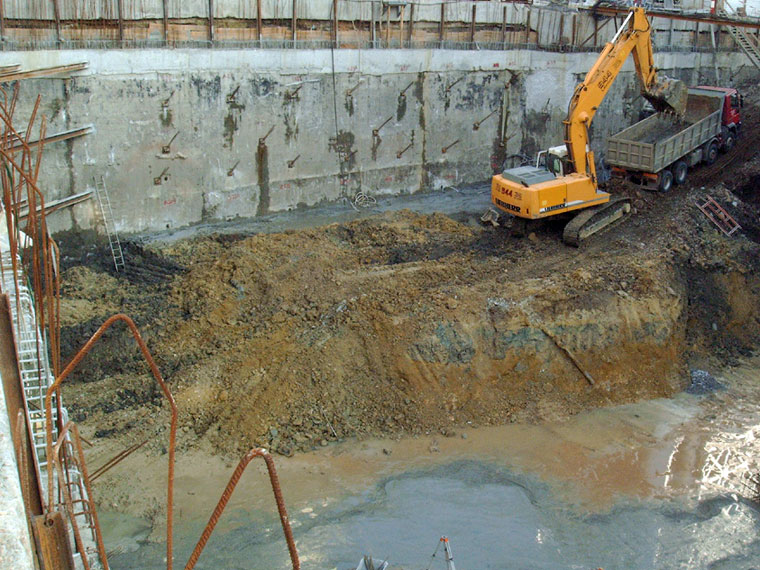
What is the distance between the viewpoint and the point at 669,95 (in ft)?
63.3

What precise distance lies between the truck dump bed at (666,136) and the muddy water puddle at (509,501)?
7.45 metres

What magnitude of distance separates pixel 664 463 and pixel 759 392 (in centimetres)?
347

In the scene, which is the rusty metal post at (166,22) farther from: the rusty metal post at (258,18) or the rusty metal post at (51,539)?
the rusty metal post at (51,539)

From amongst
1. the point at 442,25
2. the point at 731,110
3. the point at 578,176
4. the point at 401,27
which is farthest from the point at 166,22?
the point at 731,110

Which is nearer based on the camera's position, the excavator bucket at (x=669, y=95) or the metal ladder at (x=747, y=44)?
the excavator bucket at (x=669, y=95)

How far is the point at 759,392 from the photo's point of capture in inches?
582

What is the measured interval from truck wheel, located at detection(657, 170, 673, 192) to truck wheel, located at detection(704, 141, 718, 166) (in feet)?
6.72

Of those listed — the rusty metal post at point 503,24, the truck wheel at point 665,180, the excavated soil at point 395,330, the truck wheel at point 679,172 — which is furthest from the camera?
the rusty metal post at point 503,24

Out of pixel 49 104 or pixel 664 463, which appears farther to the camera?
pixel 49 104

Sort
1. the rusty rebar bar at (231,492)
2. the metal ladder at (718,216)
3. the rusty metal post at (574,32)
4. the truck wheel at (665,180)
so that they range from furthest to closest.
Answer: the rusty metal post at (574,32) < the truck wheel at (665,180) < the metal ladder at (718,216) < the rusty rebar bar at (231,492)

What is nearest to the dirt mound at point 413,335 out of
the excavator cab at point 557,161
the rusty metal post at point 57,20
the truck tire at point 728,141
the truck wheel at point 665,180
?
the excavator cab at point 557,161

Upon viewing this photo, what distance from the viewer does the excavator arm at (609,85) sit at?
17.5 metres

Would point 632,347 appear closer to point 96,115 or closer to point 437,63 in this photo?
point 437,63

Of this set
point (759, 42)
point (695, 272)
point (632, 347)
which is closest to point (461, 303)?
point (632, 347)
